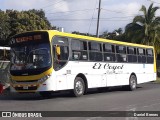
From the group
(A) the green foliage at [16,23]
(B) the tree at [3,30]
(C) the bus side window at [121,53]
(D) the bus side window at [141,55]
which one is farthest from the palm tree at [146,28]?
(C) the bus side window at [121,53]

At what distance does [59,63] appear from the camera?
1694cm

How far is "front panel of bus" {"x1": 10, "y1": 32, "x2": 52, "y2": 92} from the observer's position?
1645cm

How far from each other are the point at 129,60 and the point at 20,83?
9094mm

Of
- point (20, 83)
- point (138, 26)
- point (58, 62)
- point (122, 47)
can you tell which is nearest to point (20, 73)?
point (20, 83)

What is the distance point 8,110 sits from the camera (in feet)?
42.4

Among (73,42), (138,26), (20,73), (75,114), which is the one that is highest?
(138,26)

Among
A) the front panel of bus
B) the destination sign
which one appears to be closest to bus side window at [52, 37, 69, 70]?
the front panel of bus

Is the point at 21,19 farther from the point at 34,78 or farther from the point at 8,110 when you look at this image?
the point at 8,110

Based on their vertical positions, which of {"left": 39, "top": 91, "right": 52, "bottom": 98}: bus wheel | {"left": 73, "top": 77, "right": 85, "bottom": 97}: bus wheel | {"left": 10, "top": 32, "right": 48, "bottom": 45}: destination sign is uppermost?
{"left": 10, "top": 32, "right": 48, "bottom": 45}: destination sign

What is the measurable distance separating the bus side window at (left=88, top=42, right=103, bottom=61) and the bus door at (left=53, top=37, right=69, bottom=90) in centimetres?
227

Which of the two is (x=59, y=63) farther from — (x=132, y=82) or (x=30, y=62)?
(x=132, y=82)

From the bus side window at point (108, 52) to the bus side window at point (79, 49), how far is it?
221 centimetres

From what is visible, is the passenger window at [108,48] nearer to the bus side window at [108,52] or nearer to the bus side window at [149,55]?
the bus side window at [108,52]

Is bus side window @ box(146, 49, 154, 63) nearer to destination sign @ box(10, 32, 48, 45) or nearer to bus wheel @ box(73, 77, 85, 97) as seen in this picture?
bus wheel @ box(73, 77, 85, 97)
